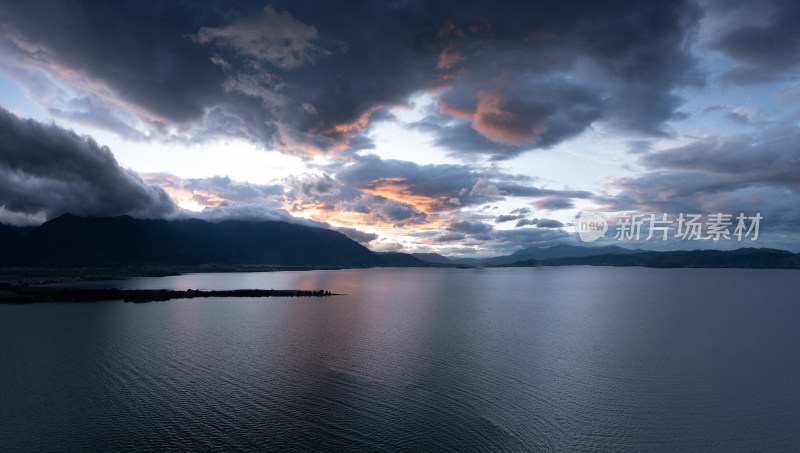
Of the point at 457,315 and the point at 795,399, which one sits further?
the point at 457,315

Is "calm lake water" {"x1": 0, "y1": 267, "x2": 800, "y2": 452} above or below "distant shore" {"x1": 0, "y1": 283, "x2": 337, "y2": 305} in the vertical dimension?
above

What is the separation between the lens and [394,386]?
3600cm

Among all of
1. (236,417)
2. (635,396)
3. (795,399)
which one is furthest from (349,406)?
(795,399)

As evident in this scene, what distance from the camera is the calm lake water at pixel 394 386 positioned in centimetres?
2630

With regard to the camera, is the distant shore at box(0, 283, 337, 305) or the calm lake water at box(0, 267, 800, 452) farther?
the distant shore at box(0, 283, 337, 305)

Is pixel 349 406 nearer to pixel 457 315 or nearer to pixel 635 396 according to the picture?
pixel 635 396

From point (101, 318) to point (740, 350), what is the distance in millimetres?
108825

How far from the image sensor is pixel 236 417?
94.8 ft

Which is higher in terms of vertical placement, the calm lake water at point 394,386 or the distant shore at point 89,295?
the calm lake water at point 394,386

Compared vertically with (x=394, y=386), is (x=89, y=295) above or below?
below

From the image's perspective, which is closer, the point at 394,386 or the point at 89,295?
the point at 394,386

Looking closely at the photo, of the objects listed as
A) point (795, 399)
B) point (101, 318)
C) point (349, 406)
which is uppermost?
point (795, 399)

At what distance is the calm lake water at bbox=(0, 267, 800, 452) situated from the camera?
86.3 ft

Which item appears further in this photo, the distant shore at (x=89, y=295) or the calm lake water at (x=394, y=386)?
the distant shore at (x=89, y=295)
